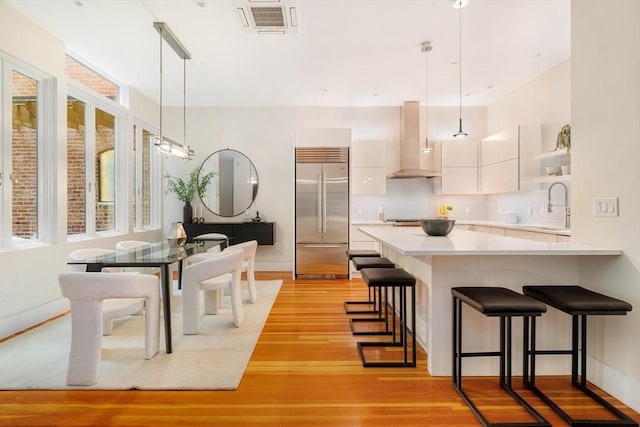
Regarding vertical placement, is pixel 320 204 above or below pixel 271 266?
above

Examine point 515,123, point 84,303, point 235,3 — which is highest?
point 235,3

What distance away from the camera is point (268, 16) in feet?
10.1

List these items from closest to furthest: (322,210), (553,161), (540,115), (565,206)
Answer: (565,206), (553,161), (540,115), (322,210)

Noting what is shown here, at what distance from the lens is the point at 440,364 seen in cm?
227

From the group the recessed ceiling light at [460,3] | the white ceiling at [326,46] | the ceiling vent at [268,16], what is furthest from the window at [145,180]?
the recessed ceiling light at [460,3]

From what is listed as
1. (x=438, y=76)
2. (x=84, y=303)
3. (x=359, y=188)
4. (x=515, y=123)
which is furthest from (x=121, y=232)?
(x=515, y=123)

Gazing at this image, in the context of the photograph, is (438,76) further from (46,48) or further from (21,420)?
(21,420)

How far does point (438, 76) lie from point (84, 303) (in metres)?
4.73

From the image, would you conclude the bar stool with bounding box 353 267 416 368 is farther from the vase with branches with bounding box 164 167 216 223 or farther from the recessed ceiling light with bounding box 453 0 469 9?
the vase with branches with bounding box 164 167 216 223

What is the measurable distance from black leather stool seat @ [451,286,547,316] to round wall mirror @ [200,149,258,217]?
15.4 feet

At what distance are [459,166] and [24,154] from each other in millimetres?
5780

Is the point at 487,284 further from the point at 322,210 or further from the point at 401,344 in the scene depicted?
the point at 322,210

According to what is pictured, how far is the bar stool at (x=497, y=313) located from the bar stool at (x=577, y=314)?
158 millimetres

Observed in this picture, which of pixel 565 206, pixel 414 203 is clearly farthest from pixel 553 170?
pixel 414 203
